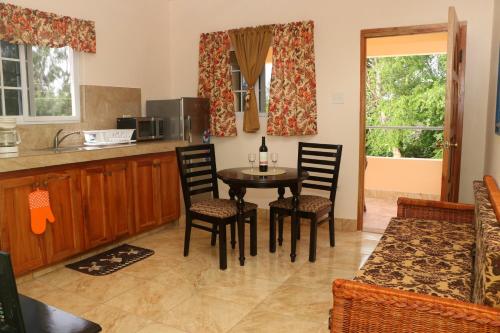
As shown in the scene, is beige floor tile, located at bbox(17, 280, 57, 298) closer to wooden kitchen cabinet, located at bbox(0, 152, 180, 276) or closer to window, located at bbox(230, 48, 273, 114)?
wooden kitchen cabinet, located at bbox(0, 152, 180, 276)

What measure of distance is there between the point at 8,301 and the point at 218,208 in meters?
2.53

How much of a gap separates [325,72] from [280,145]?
942 mm

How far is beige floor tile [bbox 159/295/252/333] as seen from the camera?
2479 millimetres

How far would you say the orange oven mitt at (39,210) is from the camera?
3051 millimetres

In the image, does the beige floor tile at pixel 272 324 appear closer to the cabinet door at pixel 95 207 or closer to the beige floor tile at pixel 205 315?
the beige floor tile at pixel 205 315

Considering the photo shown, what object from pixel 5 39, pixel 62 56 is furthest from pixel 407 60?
pixel 5 39

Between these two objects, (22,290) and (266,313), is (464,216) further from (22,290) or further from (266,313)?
(22,290)

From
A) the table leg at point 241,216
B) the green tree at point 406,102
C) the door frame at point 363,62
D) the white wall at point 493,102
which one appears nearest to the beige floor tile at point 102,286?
the table leg at point 241,216

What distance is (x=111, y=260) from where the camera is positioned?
3580 mm

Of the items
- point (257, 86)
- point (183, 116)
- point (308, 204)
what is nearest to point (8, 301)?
point (308, 204)

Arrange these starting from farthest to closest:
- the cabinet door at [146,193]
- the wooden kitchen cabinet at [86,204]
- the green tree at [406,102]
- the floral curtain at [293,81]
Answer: the green tree at [406,102]
the floral curtain at [293,81]
the cabinet door at [146,193]
the wooden kitchen cabinet at [86,204]

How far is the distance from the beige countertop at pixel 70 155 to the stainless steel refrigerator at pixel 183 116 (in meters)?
0.30

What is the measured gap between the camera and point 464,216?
2975mm

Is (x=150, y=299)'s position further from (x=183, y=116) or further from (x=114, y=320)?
(x=183, y=116)
